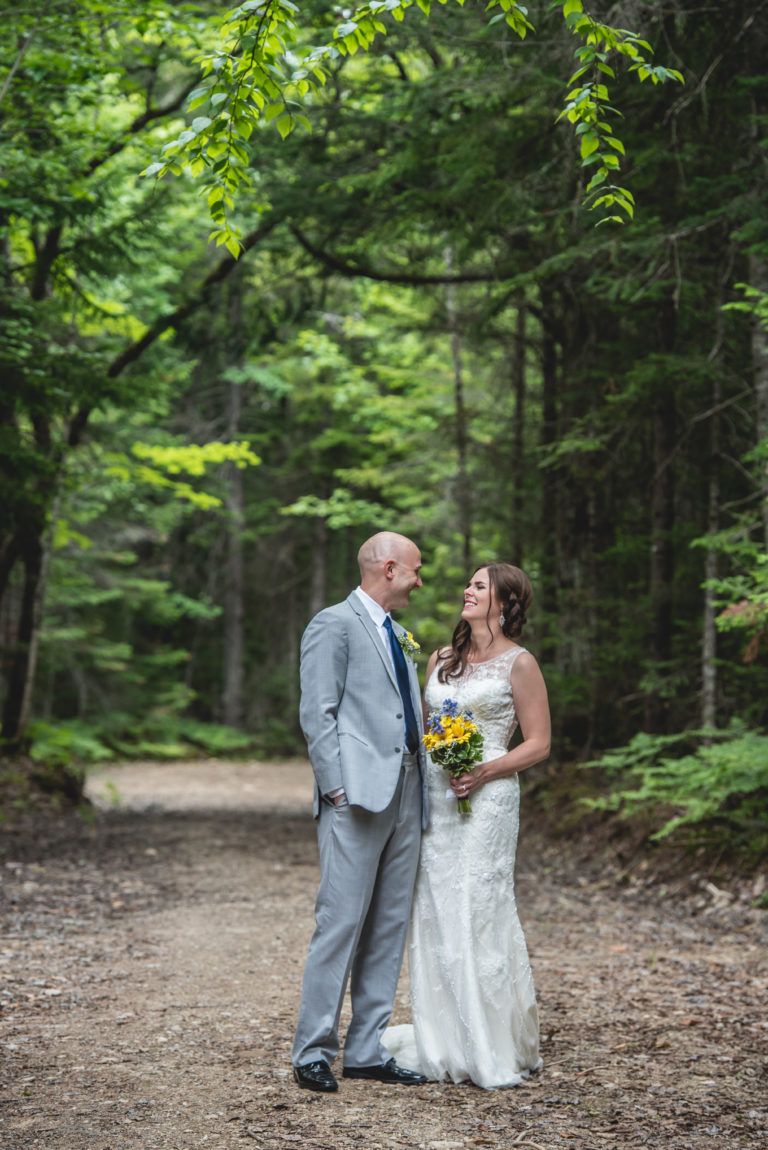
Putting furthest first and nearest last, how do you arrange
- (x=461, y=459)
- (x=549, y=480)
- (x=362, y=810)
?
(x=461, y=459) → (x=549, y=480) → (x=362, y=810)

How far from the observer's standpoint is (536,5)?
23.9 feet

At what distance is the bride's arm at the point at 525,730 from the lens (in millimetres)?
4355

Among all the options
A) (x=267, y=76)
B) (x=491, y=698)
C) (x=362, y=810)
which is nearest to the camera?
(x=267, y=76)

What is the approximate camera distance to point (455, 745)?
4.30 metres

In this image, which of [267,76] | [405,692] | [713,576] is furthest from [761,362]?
[267,76]

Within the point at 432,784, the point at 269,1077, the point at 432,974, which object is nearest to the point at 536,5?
the point at 432,784

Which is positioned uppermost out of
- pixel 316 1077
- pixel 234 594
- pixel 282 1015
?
pixel 234 594

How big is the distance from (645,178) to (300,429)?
19.0m

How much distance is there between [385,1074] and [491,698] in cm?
160

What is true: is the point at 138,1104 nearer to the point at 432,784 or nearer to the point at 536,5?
the point at 432,784

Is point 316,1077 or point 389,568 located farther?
point 389,568

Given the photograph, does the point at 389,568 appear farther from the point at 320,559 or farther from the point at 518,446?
the point at 320,559

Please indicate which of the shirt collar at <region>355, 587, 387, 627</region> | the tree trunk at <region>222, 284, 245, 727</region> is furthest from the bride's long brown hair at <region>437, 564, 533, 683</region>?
the tree trunk at <region>222, 284, 245, 727</region>

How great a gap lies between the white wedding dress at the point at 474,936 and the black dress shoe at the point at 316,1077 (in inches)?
18.9
